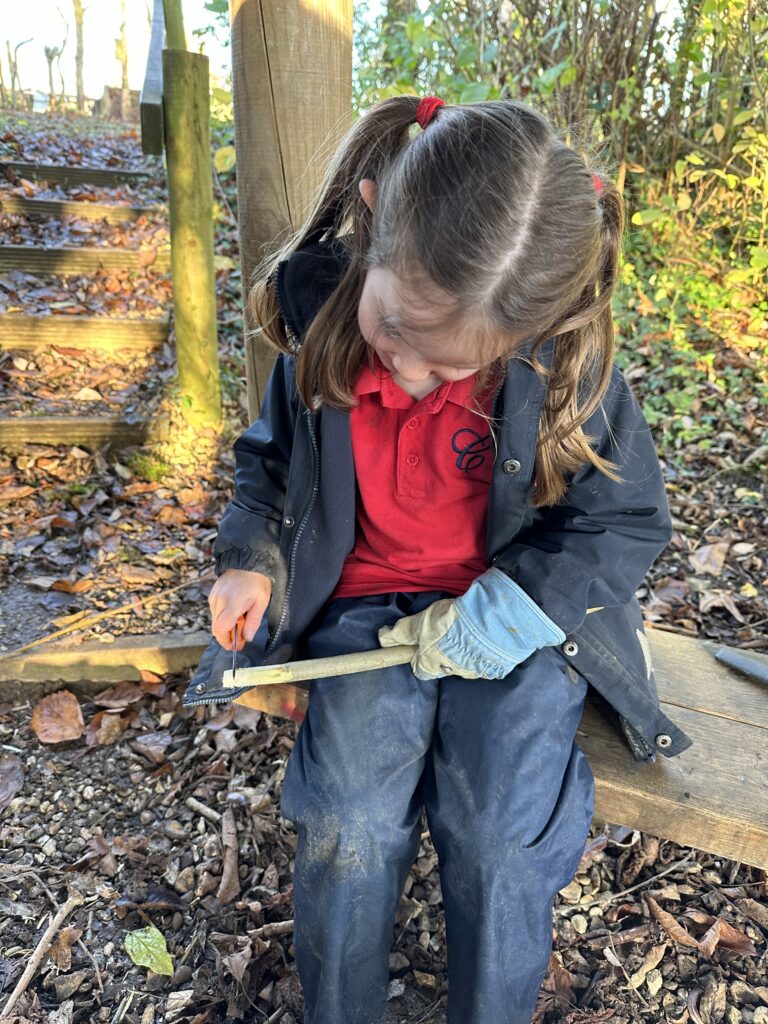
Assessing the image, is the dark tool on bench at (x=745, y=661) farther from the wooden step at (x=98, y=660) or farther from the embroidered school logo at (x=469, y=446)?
the wooden step at (x=98, y=660)

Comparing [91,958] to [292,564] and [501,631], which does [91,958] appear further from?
[501,631]

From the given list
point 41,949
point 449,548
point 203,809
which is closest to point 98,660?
point 203,809

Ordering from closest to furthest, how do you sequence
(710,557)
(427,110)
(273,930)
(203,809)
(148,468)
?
(427,110) → (273,930) → (203,809) → (710,557) → (148,468)

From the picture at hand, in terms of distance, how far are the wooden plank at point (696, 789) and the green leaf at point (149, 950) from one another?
1016mm

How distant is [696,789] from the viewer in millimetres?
1509

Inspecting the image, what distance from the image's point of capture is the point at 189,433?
3.21m

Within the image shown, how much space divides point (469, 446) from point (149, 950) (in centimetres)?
135

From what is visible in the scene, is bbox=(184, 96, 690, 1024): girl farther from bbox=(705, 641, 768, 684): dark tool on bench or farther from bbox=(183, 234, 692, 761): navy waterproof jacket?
bbox=(705, 641, 768, 684): dark tool on bench

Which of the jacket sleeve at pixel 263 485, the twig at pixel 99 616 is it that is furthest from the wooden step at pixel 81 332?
the jacket sleeve at pixel 263 485

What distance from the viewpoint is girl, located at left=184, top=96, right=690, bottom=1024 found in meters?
1.25

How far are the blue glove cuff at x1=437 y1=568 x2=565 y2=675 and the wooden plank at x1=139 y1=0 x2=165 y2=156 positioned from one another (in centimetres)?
288

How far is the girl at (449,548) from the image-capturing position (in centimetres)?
125

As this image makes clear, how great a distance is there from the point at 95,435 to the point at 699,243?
355 centimetres

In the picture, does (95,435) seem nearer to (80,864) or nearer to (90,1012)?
(80,864)
